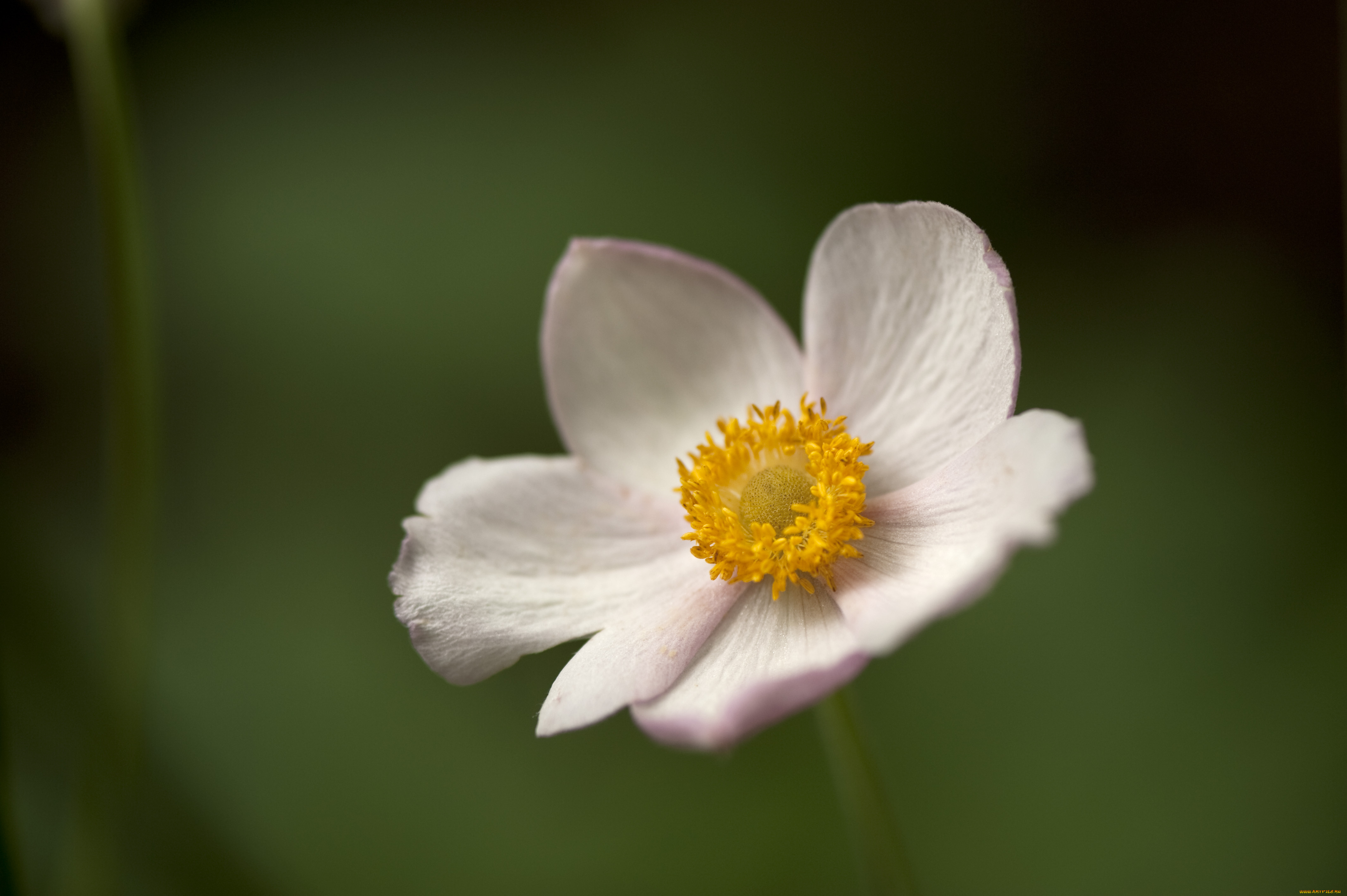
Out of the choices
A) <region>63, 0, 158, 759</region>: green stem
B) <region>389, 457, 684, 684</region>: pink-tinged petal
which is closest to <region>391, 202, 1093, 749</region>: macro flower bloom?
<region>389, 457, 684, 684</region>: pink-tinged petal

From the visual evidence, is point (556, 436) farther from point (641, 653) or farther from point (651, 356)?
point (641, 653)

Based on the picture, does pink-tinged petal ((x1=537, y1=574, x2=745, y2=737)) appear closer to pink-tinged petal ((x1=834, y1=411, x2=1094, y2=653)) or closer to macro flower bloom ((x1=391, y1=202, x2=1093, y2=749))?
macro flower bloom ((x1=391, y1=202, x2=1093, y2=749))

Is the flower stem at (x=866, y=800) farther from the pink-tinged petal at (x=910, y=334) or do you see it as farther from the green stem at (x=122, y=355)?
the green stem at (x=122, y=355)

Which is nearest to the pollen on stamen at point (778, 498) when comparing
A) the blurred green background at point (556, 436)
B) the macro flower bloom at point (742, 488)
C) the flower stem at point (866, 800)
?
the macro flower bloom at point (742, 488)

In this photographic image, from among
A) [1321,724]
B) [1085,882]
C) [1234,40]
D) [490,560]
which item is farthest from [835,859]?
[1234,40]

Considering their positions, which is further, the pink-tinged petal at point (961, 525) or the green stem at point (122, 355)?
the green stem at point (122, 355)

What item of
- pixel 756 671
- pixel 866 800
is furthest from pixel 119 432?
pixel 866 800
